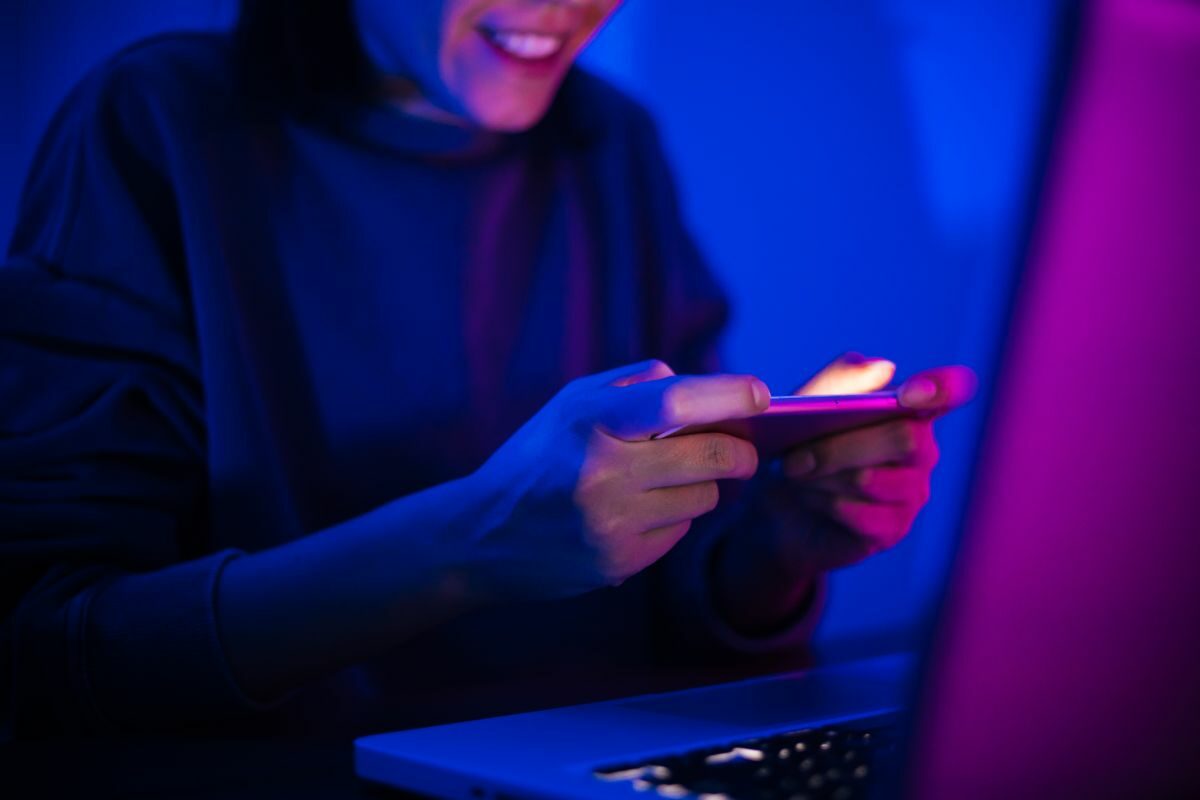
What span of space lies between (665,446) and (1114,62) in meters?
0.44

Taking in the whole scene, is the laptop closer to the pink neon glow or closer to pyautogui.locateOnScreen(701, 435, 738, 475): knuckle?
the pink neon glow

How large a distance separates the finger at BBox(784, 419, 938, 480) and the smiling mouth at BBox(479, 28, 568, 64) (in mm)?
518

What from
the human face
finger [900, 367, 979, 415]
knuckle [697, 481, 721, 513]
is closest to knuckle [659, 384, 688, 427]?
knuckle [697, 481, 721, 513]

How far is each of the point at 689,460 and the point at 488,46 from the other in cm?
61

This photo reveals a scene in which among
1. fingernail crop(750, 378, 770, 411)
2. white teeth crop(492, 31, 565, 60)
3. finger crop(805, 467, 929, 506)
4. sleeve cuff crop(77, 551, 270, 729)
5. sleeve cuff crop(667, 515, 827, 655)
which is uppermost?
white teeth crop(492, 31, 565, 60)

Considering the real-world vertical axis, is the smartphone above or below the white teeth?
below

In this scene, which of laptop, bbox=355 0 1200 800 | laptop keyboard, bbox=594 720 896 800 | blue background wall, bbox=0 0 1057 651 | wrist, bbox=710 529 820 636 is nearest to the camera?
laptop, bbox=355 0 1200 800

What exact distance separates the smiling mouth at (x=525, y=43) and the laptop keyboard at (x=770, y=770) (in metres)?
0.82

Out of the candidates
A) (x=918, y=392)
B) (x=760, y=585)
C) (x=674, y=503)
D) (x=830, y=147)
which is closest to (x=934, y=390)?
(x=918, y=392)

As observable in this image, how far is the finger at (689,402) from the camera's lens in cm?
62

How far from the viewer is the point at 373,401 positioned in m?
1.15

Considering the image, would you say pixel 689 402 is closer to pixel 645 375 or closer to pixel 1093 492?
pixel 645 375

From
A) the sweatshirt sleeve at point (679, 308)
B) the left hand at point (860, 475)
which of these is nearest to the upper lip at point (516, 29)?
the sweatshirt sleeve at point (679, 308)

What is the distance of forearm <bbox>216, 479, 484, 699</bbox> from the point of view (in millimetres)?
715
